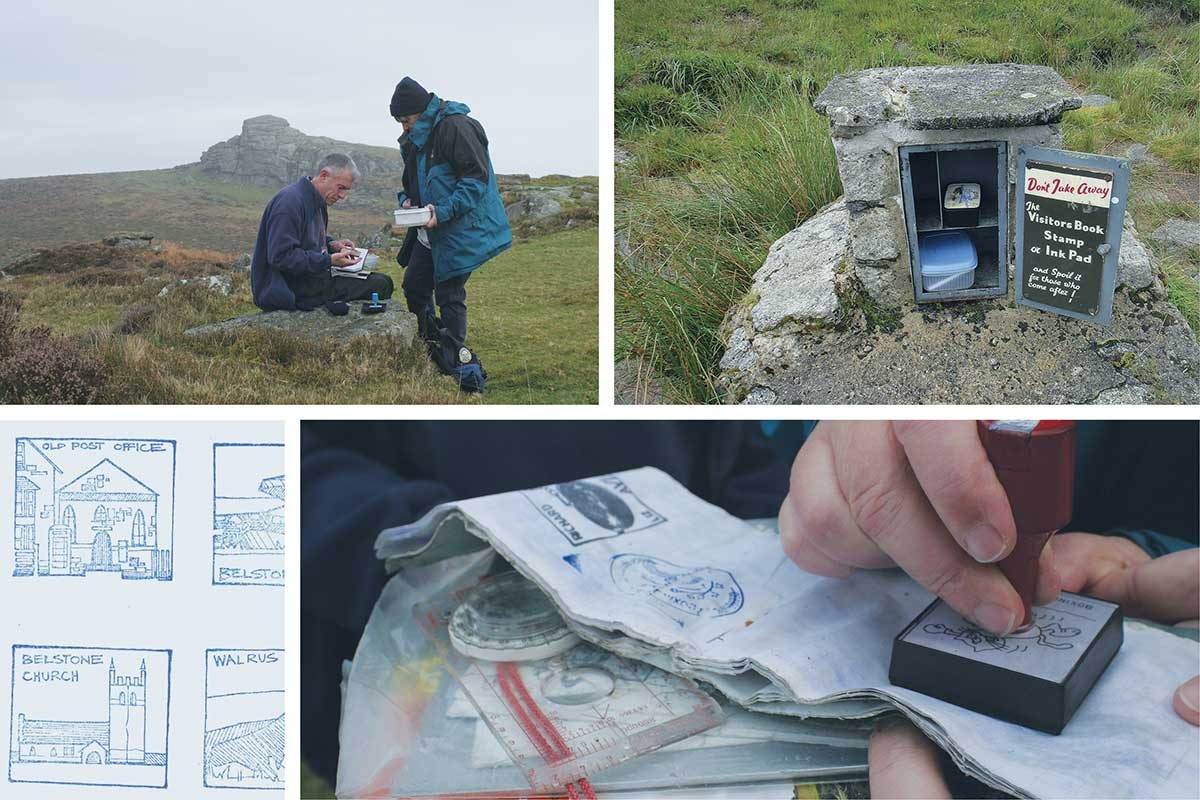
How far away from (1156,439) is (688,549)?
847 millimetres

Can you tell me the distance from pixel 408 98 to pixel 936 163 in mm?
879

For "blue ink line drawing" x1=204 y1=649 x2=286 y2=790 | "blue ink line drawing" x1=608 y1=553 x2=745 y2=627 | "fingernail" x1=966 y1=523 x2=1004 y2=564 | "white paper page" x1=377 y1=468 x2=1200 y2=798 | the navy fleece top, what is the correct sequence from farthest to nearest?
"blue ink line drawing" x1=204 y1=649 x2=286 y2=790
the navy fleece top
"blue ink line drawing" x1=608 y1=553 x2=745 y2=627
"fingernail" x1=966 y1=523 x2=1004 y2=564
"white paper page" x1=377 y1=468 x2=1200 y2=798

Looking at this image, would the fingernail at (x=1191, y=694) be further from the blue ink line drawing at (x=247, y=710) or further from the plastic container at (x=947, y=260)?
the blue ink line drawing at (x=247, y=710)

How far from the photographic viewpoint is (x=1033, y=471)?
1502 mm

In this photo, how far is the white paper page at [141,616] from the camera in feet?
5.97

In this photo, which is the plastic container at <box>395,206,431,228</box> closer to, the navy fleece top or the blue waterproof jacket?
the blue waterproof jacket

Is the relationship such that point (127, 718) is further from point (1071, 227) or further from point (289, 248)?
point (1071, 227)

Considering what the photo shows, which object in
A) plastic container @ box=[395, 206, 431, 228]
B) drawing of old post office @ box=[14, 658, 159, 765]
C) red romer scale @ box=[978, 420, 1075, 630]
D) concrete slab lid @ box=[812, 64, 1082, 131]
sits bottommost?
drawing of old post office @ box=[14, 658, 159, 765]

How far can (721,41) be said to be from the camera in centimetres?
170

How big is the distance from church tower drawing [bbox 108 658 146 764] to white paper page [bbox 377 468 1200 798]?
560 mm

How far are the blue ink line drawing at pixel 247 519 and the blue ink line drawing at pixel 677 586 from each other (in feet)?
2.09

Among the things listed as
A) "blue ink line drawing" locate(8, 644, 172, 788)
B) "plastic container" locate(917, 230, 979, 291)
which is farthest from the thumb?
"blue ink line drawing" locate(8, 644, 172, 788)

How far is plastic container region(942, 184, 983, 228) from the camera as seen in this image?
162 cm

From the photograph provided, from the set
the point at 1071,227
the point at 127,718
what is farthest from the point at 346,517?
the point at 1071,227
